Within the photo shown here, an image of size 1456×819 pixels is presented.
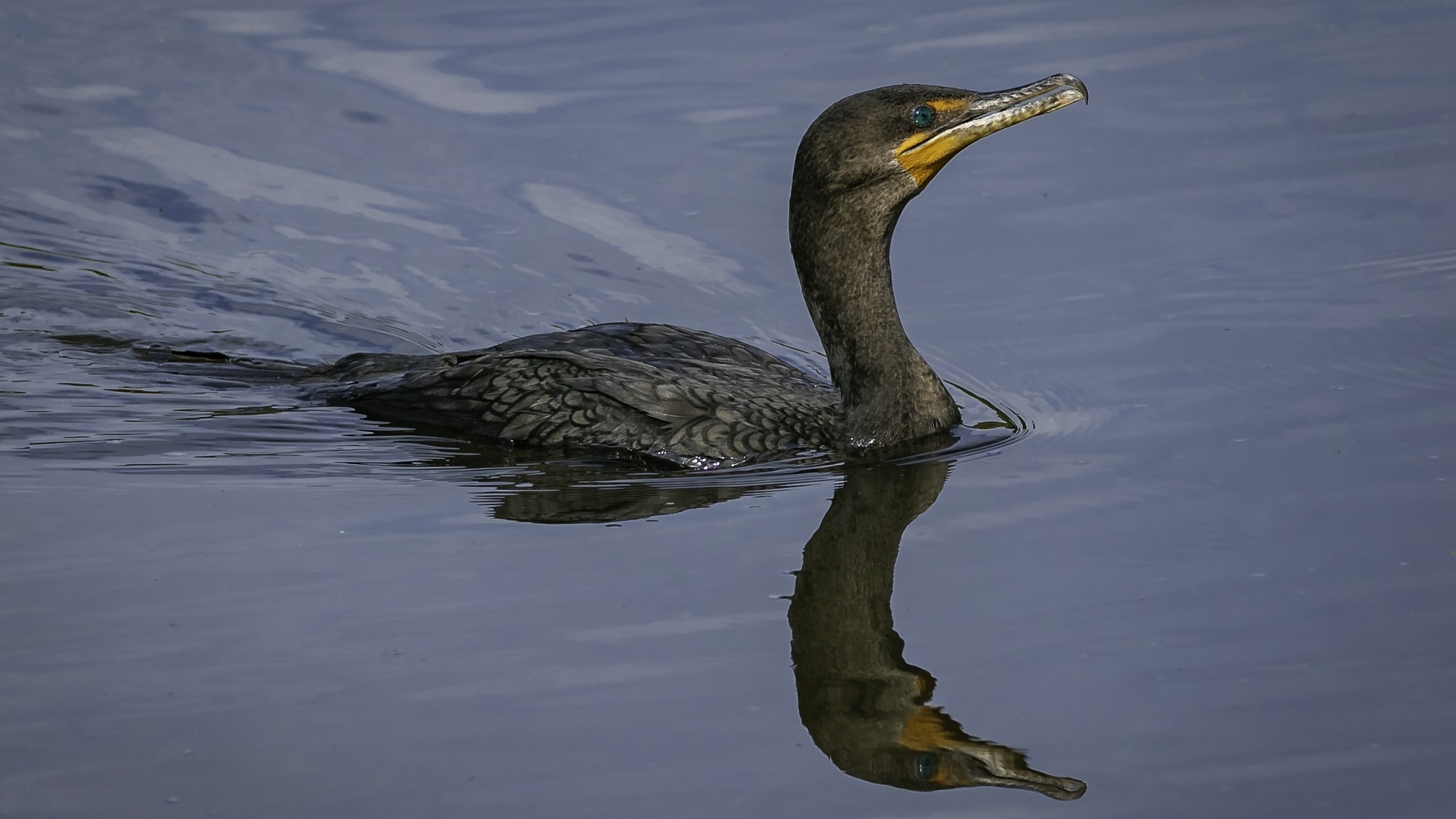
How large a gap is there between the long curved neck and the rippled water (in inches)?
16.6

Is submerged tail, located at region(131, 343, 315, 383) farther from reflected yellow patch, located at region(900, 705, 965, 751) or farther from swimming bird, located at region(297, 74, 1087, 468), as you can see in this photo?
reflected yellow patch, located at region(900, 705, 965, 751)

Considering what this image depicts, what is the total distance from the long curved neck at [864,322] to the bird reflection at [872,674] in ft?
1.86

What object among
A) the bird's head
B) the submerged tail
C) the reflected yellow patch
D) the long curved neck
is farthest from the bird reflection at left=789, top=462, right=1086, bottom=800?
the submerged tail

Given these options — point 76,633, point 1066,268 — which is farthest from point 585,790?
point 1066,268

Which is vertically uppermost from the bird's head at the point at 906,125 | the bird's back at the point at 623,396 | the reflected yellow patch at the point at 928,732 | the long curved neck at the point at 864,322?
the bird's head at the point at 906,125

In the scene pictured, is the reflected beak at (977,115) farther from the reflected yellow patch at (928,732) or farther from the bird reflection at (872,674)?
the reflected yellow patch at (928,732)

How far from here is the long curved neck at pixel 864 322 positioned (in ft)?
25.1

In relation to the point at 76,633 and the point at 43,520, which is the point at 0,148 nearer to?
the point at 43,520

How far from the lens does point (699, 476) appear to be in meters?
7.39

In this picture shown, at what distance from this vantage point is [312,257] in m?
10.2

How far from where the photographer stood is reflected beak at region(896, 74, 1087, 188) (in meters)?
7.25

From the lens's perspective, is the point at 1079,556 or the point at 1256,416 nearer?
the point at 1079,556

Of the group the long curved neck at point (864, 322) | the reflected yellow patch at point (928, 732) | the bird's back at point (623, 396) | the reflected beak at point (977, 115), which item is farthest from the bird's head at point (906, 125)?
the reflected yellow patch at point (928, 732)

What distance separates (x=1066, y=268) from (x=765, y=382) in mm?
2047
